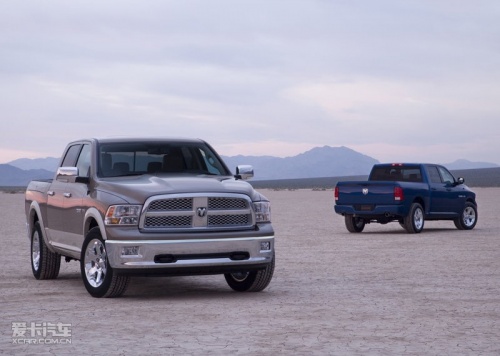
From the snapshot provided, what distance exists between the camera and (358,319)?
401 inches

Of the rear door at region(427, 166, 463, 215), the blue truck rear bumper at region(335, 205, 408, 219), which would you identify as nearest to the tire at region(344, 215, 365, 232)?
the blue truck rear bumper at region(335, 205, 408, 219)

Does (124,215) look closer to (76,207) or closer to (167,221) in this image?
(167,221)

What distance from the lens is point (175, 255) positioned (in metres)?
11.5

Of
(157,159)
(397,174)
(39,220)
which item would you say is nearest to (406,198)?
(397,174)

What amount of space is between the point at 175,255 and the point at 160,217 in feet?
1.55

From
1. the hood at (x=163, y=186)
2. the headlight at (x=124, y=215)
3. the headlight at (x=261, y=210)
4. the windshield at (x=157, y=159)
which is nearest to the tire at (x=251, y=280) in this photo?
the headlight at (x=261, y=210)

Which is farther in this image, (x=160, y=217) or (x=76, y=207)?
(x=76, y=207)

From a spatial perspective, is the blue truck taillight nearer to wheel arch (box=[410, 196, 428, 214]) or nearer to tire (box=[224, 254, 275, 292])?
wheel arch (box=[410, 196, 428, 214])

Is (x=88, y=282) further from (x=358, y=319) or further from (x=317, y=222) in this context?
(x=317, y=222)

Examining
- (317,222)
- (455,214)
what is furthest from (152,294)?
(317,222)

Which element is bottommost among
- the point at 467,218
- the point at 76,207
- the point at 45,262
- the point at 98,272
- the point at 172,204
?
the point at 45,262

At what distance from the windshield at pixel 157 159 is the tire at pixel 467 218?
1541 centimetres

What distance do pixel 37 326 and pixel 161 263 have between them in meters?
2.00

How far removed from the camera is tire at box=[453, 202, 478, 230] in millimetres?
27672
